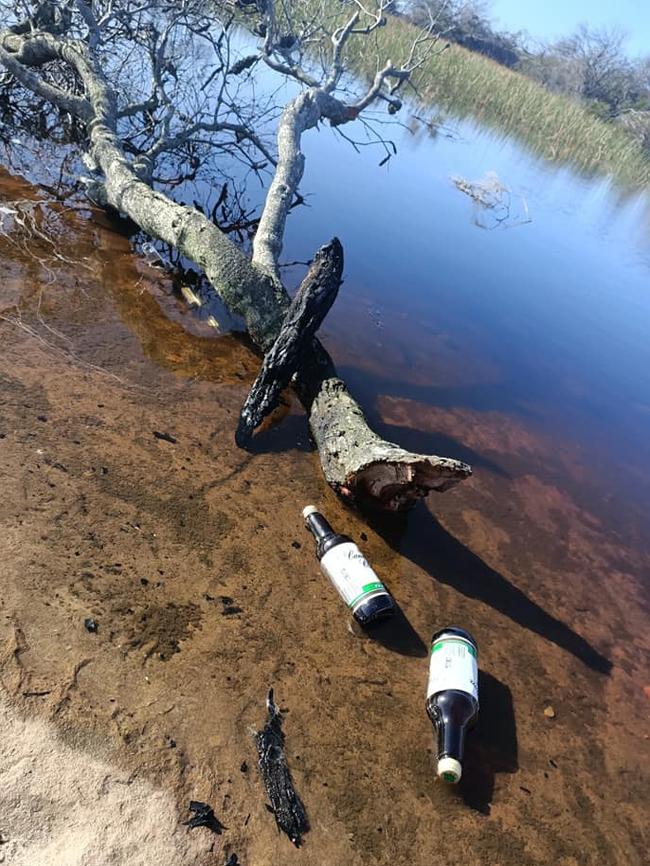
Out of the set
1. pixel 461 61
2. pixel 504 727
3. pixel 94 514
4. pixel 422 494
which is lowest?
pixel 94 514

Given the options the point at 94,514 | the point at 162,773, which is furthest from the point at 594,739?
the point at 94,514

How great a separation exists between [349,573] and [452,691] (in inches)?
25.3

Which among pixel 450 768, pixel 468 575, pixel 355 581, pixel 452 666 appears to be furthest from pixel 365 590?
pixel 468 575

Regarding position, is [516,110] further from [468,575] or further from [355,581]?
[355,581]

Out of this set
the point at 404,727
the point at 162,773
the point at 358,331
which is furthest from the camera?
the point at 358,331

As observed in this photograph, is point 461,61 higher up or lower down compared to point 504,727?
higher up

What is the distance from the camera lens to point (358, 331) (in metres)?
5.26

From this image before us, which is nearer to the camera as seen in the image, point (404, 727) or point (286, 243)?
point (404, 727)

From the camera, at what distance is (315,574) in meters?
2.78

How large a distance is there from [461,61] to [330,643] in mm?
22948

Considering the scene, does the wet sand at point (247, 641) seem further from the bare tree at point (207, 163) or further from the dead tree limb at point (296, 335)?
the bare tree at point (207, 163)

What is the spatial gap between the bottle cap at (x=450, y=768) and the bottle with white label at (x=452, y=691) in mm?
69

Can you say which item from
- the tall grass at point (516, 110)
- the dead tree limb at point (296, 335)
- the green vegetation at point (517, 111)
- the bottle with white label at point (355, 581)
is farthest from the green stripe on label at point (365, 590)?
the green vegetation at point (517, 111)

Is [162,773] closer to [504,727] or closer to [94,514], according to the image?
[94,514]
